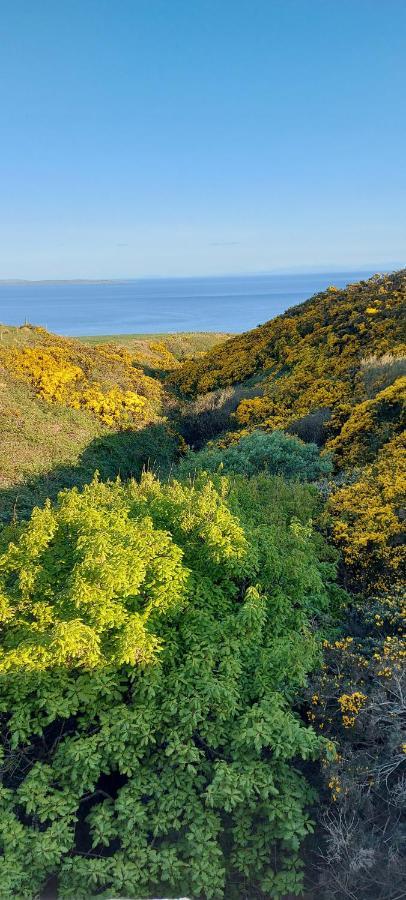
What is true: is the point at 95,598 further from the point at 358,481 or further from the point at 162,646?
the point at 358,481

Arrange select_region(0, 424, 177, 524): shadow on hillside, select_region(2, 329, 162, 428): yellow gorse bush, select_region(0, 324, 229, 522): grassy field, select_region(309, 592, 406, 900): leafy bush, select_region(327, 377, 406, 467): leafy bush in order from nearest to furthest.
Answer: select_region(309, 592, 406, 900): leafy bush, select_region(327, 377, 406, 467): leafy bush, select_region(0, 424, 177, 524): shadow on hillside, select_region(0, 324, 229, 522): grassy field, select_region(2, 329, 162, 428): yellow gorse bush

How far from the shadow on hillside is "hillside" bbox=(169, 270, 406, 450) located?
3967mm

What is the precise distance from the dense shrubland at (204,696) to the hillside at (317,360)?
8536 mm

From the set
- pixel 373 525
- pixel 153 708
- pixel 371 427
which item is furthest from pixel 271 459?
pixel 153 708

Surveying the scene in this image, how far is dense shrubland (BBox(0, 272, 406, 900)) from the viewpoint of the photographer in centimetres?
593

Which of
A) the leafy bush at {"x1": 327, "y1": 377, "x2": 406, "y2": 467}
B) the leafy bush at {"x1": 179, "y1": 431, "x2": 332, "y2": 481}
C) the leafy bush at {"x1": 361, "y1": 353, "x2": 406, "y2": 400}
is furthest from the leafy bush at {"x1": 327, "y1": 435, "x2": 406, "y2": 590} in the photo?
the leafy bush at {"x1": 361, "y1": 353, "x2": 406, "y2": 400}

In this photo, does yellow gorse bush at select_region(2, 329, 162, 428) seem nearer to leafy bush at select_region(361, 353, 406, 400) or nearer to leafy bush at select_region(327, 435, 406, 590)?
leafy bush at select_region(361, 353, 406, 400)

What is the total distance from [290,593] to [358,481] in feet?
17.9

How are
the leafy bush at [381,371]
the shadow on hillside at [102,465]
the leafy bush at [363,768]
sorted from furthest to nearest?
the leafy bush at [381,371] < the shadow on hillside at [102,465] < the leafy bush at [363,768]

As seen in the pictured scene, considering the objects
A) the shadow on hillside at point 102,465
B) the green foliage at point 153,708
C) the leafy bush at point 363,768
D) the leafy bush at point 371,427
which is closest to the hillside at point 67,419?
the shadow on hillside at point 102,465

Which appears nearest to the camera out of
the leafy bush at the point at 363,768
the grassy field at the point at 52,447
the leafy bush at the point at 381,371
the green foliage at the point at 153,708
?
the leafy bush at the point at 363,768

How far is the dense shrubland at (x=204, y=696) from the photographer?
5.93 meters

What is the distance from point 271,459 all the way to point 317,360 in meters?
10.6

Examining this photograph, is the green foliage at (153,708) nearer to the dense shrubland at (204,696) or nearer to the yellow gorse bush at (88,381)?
the dense shrubland at (204,696)
